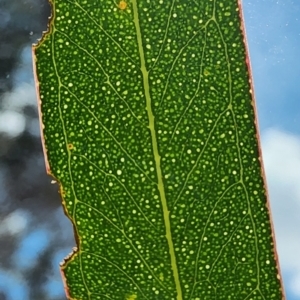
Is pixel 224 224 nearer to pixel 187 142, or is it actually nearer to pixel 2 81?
pixel 187 142

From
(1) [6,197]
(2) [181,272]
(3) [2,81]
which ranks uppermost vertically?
(3) [2,81]

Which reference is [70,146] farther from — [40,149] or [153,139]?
[40,149]

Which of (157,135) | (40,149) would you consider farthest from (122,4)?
(40,149)

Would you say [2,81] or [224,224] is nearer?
[224,224]

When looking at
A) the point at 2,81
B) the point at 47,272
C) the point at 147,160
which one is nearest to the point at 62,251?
the point at 47,272

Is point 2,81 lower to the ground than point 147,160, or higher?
higher
